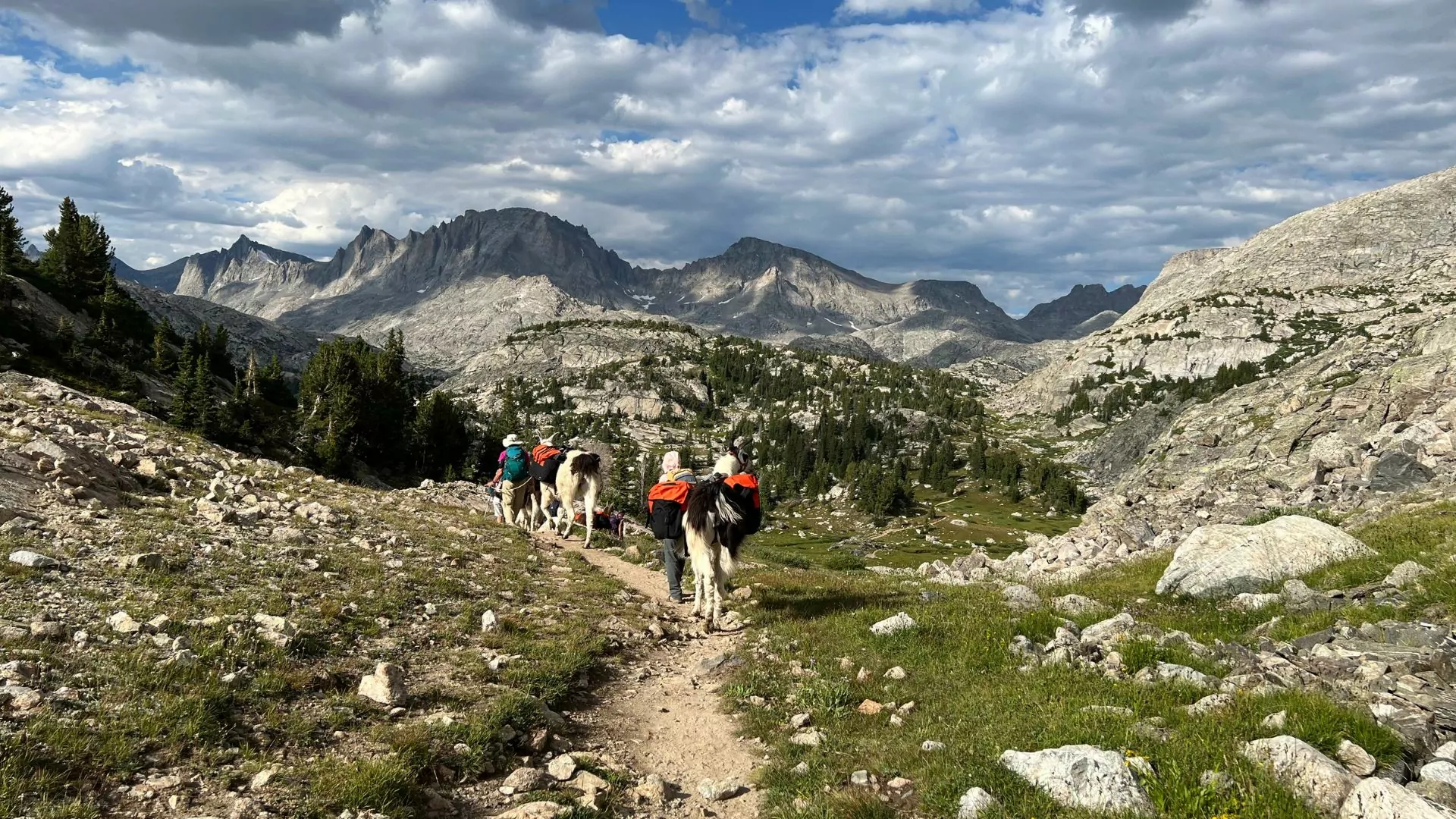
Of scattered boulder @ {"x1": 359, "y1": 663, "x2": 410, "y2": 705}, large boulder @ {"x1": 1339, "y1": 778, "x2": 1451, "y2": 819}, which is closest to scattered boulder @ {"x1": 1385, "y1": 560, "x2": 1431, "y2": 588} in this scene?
large boulder @ {"x1": 1339, "y1": 778, "x2": 1451, "y2": 819}

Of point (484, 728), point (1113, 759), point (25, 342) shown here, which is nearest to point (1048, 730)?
point (1113, 759)

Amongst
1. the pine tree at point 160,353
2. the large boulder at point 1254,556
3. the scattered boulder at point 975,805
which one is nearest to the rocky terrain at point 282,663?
the scattered boulder at point 975,805

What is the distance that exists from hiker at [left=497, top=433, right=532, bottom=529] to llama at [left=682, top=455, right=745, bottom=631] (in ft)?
47.6

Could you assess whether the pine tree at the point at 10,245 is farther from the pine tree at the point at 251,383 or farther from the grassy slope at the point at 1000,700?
the grassy slope at the point at 1000,700

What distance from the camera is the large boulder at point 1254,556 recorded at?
1430 centimetres

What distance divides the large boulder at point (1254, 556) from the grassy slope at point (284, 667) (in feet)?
42.4

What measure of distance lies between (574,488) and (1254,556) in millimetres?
21682

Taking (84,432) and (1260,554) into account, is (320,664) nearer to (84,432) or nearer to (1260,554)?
(84,432)

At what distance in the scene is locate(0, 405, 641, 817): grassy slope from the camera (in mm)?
7000

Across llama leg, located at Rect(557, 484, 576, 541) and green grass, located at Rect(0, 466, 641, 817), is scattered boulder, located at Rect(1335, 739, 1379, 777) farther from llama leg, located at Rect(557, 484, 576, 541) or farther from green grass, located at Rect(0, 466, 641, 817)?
llama leg, located at Rect(557, 484, 576, 541)

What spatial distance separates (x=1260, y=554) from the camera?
1485 cm

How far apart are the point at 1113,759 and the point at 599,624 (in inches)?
427

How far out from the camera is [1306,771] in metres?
6.30

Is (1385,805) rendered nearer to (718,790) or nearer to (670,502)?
(718,790)
